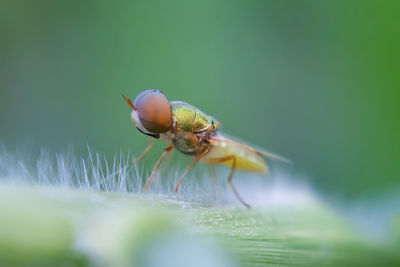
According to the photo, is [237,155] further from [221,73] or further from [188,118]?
[221,73]

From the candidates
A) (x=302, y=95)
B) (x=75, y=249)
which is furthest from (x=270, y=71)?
(x=75, y=249)

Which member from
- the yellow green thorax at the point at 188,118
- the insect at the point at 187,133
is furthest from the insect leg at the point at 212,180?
the yellow green thorax at the point at 188,118

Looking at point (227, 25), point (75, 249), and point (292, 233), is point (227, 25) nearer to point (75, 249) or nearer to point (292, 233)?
point (292, 233)

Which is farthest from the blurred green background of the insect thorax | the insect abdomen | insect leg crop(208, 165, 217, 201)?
the insect thorax

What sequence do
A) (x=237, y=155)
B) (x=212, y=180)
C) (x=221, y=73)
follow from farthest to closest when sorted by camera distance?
(x=221, y=73) < (x=237, y=155) < (x=212, y=180)

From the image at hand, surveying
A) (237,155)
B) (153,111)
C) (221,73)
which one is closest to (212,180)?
(237,155)

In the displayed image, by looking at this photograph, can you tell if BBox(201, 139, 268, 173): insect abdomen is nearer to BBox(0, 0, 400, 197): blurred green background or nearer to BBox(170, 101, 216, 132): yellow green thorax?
BBox(170, 101, 216, 132): yellow green thorax
